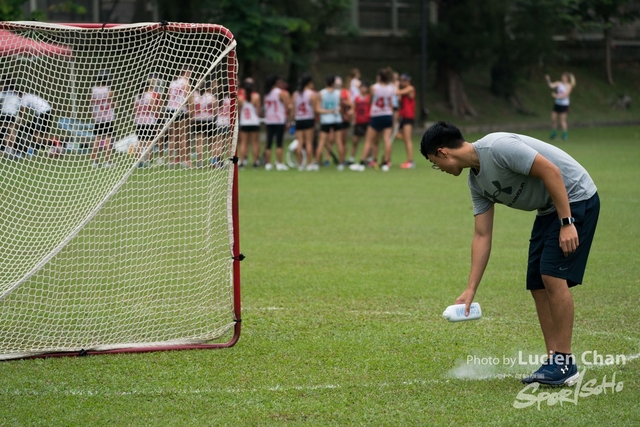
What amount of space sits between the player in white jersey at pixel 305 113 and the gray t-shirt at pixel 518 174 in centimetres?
1379

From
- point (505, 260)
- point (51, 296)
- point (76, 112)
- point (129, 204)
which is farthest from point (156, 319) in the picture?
point (505, 260)

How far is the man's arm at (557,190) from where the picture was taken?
4633 mm

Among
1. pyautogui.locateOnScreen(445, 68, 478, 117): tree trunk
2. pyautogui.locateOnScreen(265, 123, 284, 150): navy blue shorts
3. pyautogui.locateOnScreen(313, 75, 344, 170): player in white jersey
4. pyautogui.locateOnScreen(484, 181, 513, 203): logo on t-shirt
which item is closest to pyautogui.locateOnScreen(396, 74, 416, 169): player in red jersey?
pyautogui.locateOnScreen(313, 75, 344, 170): player in white jersey

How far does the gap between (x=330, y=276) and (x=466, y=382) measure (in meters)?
3.27

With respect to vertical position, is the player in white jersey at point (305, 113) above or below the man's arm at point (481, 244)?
below

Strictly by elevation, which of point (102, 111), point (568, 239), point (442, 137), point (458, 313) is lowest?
point (458, 313)

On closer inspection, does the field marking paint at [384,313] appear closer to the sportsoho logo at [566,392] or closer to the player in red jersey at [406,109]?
the sportsoho logo at [566,392]

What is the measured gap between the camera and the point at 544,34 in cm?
3180

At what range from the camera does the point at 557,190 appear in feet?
15.2

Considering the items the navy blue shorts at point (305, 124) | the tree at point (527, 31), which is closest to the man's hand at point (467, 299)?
the navy blue shorts at point (305, 124)

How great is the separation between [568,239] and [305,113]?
14.4 metres

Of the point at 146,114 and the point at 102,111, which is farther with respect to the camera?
the point at 102,111

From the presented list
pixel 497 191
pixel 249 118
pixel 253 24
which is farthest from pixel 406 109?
pixel 497 191

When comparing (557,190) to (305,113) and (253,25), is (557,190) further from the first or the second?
(253,25)
